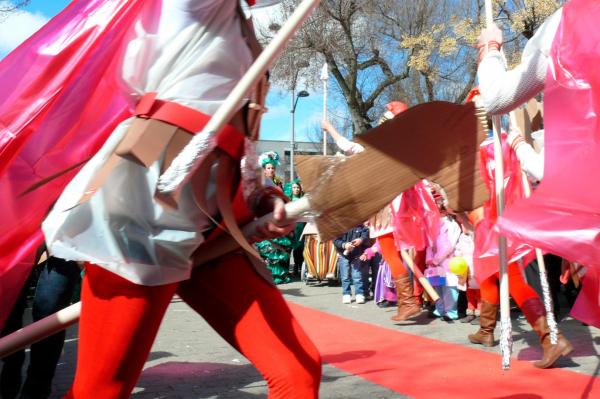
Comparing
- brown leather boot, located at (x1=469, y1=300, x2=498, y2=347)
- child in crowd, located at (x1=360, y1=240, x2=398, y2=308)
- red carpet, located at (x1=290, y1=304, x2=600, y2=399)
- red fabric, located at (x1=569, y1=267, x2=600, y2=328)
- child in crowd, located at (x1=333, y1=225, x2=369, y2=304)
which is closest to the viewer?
red fabric, located at (x1=569, y1=267, x2=600, y2=328)

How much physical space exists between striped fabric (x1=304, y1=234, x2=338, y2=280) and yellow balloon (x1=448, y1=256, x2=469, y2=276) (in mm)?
4263

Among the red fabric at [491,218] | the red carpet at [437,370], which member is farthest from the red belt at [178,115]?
the red fabric at [491,218]

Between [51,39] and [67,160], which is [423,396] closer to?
[67,160]

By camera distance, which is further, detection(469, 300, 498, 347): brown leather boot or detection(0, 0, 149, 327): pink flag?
detection(469, 300, 498, 347): brown leather boot

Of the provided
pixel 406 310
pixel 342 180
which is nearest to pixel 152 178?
pixel 342 180

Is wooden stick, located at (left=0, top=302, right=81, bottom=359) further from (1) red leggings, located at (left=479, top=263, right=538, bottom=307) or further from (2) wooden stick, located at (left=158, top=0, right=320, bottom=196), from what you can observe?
(1) red leggings, located at (left=479, top=263, right=538, bottom=307)

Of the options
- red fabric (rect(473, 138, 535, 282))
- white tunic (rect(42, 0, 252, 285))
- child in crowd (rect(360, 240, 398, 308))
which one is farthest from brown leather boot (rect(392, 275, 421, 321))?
white tunic (rect(42, 0, 252, 285))

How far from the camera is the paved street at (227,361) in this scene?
4.20 m

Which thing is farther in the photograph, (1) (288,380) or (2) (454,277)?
(2) (454,277)

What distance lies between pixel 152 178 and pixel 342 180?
1.68 ft

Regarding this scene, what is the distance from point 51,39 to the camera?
256cm

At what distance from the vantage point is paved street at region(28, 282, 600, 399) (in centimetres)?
420

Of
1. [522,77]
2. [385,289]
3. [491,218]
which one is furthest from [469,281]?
[522,77]

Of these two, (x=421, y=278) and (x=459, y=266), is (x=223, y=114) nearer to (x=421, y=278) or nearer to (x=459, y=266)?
(x=459, y=266)
